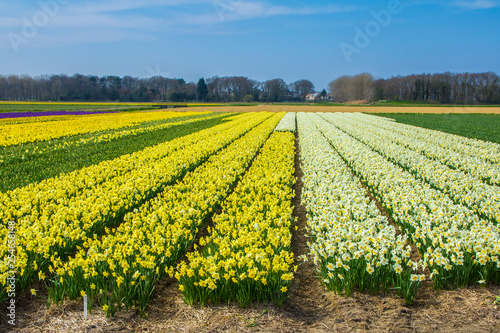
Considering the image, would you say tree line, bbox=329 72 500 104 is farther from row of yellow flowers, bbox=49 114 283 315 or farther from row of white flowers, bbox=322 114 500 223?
row of yellow flowers, bbox=49 114 283 315

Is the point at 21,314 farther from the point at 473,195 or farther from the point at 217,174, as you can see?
the point at 473,195

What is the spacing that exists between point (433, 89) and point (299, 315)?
125m

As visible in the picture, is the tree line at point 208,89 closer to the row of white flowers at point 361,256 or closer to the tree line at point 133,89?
the tree line at point 133,89

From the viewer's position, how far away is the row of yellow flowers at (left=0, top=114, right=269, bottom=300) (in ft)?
16.9

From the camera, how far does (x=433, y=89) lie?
114 metres

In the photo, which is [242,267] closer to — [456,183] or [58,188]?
[58,188]

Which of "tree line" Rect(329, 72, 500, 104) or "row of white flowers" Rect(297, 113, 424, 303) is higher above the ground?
"tree line" Rect(329, 72, 500, 104)

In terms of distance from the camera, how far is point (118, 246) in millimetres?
5098

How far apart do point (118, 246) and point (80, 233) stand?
3.93ft

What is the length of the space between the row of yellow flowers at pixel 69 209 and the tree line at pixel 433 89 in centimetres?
10428

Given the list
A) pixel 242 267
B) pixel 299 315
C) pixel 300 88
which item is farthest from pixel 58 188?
pixel 300 88

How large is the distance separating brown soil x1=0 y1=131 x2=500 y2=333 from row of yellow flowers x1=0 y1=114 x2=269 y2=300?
57cm

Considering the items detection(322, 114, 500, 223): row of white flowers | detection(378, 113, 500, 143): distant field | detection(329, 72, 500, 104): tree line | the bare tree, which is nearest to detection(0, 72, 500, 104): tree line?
detection(329, 72, 500, 104): tree line

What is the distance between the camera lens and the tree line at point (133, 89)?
10800 centimetres
